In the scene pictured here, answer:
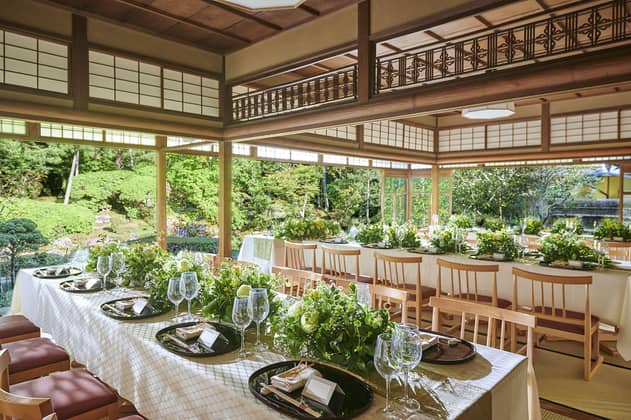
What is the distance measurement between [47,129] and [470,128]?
794 centimetres

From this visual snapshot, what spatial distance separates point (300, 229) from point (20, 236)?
239 inches

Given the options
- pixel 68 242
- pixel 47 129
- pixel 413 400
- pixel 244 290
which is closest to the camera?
pixel 413 400

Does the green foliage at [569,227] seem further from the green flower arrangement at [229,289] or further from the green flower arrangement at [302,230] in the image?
the green flower arrangement at [229,289]

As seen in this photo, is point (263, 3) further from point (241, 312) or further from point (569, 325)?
point (569, 325)

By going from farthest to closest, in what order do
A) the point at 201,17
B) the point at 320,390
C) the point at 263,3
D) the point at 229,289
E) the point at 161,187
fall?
the point at 161,187 < the point at 201,17 < the point at 263,3 < the point at 229,289 < the point at 320,390

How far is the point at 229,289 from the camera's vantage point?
1997mm

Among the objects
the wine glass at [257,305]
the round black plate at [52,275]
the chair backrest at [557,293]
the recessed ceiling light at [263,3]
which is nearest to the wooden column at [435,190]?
the chair backrest at [557,293]

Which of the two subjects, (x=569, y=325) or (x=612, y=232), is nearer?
(x=569, y=325)

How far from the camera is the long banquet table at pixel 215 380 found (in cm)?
136

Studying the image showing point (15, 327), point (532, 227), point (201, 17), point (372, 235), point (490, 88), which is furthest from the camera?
point (532, 227)

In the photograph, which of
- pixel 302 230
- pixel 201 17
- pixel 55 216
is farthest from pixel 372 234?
pixel 55 216

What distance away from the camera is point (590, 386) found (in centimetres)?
301

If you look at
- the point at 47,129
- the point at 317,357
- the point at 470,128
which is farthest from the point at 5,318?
the point at 470,128

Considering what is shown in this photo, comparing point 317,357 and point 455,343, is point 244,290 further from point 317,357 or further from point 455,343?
point 455,343
